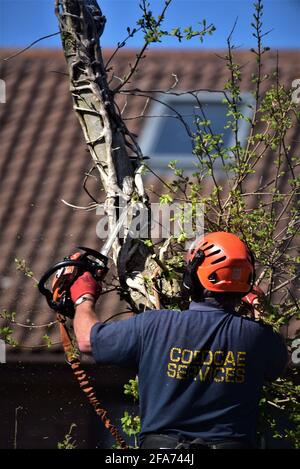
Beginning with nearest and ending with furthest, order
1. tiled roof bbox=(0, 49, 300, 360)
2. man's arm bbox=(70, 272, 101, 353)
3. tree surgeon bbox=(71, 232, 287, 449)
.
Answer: tree surgeon bbox=(71, 232, 287, 449)
man's arm bbox=(70, 272, 101, 353)
tiled roof bbox=(0, 49, 300, 360)

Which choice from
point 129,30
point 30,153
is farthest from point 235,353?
point 30,153

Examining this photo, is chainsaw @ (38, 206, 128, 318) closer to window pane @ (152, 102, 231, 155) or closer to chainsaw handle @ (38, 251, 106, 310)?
chainsaw handle @ (38, 251, 106, 310)

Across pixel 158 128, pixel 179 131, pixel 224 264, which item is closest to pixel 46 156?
pixel 158 128

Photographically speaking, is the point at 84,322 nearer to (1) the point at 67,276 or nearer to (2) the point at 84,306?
(2) the point at 84,306

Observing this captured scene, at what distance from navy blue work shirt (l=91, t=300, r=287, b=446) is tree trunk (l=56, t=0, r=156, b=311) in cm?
68

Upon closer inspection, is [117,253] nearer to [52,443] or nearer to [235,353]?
[235,353]

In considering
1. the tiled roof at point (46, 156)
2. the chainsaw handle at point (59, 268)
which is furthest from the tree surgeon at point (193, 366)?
the tiled roof at point (46, 156)

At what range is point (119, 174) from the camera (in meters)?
4.62

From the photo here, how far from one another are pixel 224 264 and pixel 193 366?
48 centimetres

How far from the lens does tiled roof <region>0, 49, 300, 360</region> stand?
302 inches

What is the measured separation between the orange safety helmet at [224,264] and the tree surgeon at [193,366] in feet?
0.42

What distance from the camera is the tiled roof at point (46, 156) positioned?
7.67 metres

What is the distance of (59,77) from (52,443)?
4.25 metres

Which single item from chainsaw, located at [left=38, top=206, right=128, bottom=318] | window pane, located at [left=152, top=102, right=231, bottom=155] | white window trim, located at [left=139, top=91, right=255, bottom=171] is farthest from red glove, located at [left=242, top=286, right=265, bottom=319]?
window pane, located at [left=152, top=102, right=231, bottom=155]
